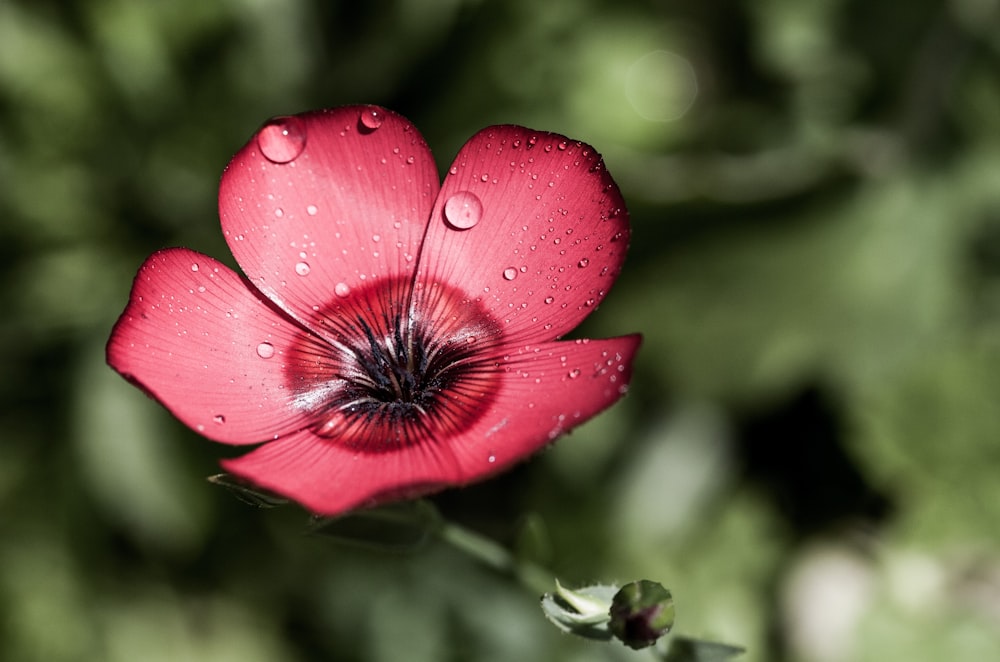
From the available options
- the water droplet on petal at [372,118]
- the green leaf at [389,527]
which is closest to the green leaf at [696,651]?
the green leaf at [389,527]

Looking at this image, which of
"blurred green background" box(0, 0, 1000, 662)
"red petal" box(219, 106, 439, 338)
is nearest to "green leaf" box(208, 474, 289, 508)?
"red petal" box(219, 106, 439, 338)

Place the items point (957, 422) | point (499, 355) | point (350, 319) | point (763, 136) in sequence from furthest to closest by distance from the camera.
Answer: point (763, 136) → point (957, 422) → point (350, 319) → point (499, 355)

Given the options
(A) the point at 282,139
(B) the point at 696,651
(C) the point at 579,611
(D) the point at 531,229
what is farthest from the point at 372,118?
(B) the point at 696,651

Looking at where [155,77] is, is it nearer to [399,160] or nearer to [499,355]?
[399,160]

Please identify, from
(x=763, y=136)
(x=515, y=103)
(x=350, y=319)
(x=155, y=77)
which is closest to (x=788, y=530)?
(x=763, y=136)

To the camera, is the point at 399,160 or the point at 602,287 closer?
the point at 602,287

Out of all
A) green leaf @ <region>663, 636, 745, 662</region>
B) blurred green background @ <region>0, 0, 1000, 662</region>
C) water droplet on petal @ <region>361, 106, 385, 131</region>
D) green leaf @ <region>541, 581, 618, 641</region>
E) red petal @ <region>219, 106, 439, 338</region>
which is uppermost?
blurred green background @ <region>0, 0, 1000, 662</region>

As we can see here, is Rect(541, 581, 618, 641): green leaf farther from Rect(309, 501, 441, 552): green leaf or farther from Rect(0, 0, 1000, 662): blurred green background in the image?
Rect(0, 0, 1000, 662): blurred green background
